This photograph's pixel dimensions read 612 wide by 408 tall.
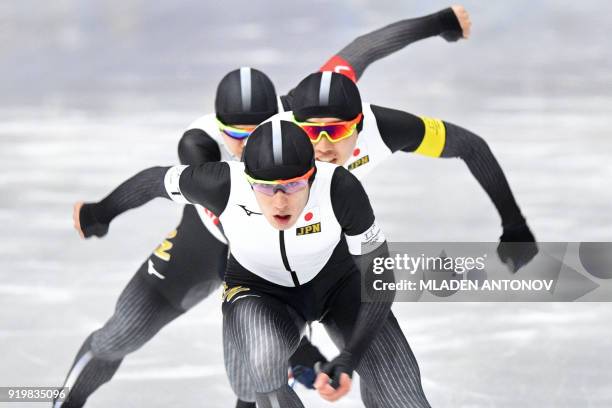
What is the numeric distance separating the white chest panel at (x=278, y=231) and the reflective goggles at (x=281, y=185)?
124 mm

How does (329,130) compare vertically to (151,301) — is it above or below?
above

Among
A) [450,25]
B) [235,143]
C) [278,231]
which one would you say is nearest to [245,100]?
[235,143]

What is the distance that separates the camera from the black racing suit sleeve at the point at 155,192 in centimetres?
404

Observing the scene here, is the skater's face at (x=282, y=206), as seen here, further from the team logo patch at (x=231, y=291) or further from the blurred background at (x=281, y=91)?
the blurred background at (x=281, y=91)

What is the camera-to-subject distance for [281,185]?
3791 mm

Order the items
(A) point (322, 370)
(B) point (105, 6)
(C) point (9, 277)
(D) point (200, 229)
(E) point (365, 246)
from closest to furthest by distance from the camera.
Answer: (A) point (322, 370)
(E) point (365, 246)
(D) point (200, 229)
(C) point (9, 277)
(B) point (105, 6)

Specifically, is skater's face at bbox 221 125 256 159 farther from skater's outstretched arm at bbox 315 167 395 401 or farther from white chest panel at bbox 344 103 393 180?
skater's outstretched arm at bbox 315 167 395 401

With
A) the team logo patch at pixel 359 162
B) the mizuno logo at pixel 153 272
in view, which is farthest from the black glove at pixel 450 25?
the mizuno logo at pixel 153 272

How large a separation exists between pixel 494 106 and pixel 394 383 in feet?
15.5

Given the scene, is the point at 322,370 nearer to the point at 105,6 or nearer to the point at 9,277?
the point at 9,277

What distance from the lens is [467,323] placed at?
18.6 feet

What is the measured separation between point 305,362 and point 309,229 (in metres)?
1.07

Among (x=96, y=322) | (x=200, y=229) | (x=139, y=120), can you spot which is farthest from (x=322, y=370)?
(x=139, y=120)

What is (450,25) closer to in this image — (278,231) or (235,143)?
(235,143)
